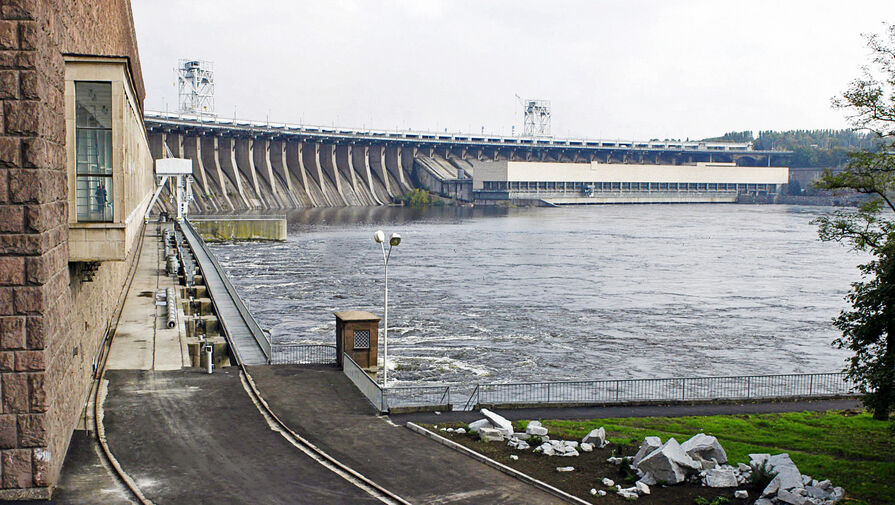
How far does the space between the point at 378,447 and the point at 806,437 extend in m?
12.0

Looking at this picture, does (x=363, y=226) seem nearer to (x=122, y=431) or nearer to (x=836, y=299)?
(x=836, y=299)

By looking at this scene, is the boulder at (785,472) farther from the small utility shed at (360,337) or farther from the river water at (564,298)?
the river water at (564,298)

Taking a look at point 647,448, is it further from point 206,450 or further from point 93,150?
point 93,150

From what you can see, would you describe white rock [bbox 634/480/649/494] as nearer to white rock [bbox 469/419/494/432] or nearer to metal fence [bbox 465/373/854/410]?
white rock [bbox 469/419/494/432]

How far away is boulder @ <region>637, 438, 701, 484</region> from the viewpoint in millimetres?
18953

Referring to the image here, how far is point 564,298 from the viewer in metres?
62.5

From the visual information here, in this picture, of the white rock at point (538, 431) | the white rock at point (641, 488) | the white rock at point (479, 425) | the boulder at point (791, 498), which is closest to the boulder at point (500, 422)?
the white rock at point (479, 425)

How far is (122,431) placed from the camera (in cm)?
2145

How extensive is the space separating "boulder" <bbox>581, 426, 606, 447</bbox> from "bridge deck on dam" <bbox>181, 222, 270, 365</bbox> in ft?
40.8

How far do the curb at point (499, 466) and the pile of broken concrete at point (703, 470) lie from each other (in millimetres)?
707

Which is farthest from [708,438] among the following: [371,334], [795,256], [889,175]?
[795,256]

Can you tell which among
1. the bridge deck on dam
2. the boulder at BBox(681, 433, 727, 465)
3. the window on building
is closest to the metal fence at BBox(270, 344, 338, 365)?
the bridge deck on dam

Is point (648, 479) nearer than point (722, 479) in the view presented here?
No

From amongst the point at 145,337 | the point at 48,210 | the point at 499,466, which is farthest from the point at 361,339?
the point at 48,210
